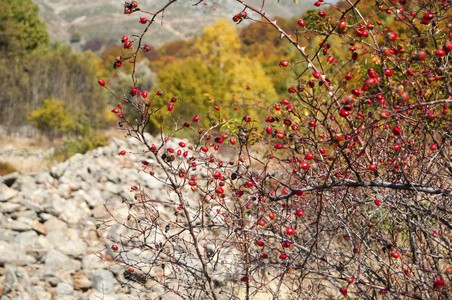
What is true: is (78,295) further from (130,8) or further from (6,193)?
(130,8)

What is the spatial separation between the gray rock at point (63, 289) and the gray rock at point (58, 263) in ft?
0.77

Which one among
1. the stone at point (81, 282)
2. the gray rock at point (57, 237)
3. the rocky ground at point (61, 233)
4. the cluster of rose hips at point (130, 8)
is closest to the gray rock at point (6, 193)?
the rocky ground at point (61, 233)

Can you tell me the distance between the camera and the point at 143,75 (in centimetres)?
3197

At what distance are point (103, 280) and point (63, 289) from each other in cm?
44

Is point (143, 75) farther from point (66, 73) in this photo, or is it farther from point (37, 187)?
point (37, 187)

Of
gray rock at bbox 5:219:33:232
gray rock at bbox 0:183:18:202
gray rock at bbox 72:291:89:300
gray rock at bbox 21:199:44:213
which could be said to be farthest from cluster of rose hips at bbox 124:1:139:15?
gray rock at bbox 0:183:18:202

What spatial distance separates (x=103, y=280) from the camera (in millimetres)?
3902

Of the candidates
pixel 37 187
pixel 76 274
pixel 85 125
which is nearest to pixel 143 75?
pixel 85 125

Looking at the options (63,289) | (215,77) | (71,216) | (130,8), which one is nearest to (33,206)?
(71,216)

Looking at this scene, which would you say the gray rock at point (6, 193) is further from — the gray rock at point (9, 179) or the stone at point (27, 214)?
the stone at point (27, 214)

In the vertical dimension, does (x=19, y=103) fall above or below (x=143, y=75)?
below

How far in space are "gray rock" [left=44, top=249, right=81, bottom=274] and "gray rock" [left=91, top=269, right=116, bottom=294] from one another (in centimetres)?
33

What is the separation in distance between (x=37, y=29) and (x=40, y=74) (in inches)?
241

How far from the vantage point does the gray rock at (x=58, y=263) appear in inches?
156
